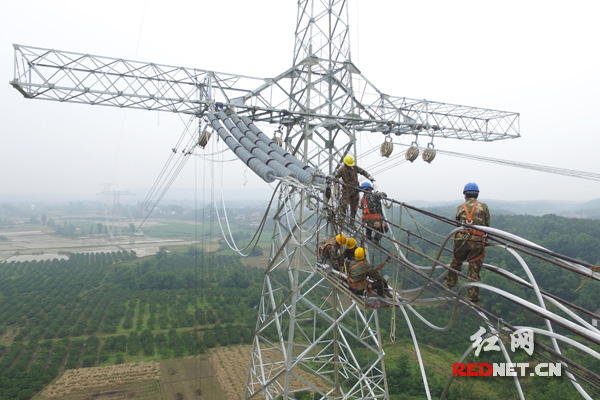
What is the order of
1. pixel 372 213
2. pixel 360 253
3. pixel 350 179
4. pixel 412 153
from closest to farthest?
1. pixel 360 253
2. pixel 372 213
3. pixel 350 179
4. pixel 412 153

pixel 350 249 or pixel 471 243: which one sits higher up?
pixel 471 243

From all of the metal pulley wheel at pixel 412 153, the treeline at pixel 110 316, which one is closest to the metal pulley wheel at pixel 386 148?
the metal pulley wheel at pixel 412 153

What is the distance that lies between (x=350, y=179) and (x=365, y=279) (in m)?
2.43

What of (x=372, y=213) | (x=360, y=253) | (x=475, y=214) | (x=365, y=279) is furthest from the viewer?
(x=372, y=213)

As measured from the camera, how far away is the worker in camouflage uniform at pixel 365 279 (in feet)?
19.6

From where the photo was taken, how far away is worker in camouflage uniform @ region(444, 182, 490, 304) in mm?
4492

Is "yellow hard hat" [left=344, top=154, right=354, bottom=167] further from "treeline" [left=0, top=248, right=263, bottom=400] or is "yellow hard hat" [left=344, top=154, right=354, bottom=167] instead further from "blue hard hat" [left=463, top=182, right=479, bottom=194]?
"treeline" [left=0, top=248, right=263, bottom=400]

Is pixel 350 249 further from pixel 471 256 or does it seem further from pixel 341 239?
Answer: pixel 471 256

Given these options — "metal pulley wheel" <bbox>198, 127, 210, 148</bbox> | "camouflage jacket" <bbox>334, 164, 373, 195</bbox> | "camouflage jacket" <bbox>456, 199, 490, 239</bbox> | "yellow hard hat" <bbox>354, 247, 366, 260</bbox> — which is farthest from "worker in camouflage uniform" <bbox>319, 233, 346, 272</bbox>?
"metal pulley wheel" <bbox>198, 127, 210, 148</bbox>

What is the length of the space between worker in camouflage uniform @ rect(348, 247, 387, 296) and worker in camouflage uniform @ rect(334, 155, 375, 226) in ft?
5.48

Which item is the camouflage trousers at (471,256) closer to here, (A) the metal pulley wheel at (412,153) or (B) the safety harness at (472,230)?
(B) the safety harness at (472,230)

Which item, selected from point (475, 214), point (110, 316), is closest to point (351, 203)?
point (475, 214)

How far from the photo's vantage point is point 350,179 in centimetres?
767

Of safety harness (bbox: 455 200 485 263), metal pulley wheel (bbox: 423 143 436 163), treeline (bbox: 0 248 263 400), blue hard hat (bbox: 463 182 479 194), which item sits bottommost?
treeline (bbox: 0 248 263 400)
